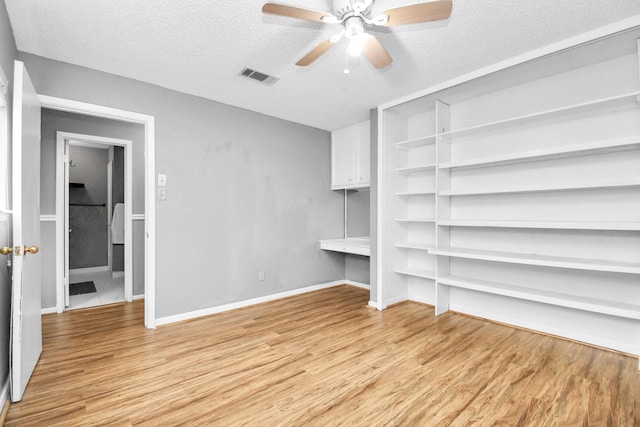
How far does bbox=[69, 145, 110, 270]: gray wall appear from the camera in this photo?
5.61 metres

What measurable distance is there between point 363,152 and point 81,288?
465 cm

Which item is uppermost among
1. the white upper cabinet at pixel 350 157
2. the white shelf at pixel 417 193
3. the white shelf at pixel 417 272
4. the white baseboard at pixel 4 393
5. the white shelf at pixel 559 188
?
the white upper cabinet at pixel 350 157

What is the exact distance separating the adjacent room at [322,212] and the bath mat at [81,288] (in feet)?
0.22

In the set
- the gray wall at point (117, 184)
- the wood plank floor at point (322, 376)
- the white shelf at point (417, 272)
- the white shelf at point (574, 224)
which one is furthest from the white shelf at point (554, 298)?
the gray wall at point (117, 184)

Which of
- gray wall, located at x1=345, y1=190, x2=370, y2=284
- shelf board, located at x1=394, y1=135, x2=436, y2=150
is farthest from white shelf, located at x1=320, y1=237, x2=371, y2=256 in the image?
shelf board, located at x1=394, y1=135, x2=436, y2=150

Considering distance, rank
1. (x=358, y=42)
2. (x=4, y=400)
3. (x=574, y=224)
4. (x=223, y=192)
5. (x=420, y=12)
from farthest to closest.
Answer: (x=223, y=192)
(x=574, y=224)
(x=358, y=42)
(x=4, y=400)
(x=420, y=12)

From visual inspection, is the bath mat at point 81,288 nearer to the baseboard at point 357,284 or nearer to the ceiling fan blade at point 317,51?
the baseboard at point 357,284

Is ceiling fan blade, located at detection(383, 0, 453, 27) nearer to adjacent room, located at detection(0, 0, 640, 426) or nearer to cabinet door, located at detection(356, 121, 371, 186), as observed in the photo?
adjacent room, located at detection(0, 0, 640, 426)

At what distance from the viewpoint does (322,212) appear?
14.8ft

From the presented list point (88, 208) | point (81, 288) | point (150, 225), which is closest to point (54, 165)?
point (150, 225)

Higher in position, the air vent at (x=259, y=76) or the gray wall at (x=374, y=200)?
the air vent at (x=259, y=76)

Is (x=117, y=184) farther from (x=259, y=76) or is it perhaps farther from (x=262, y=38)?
(x=262, y=38)

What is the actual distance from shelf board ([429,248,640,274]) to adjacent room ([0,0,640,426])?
2cm

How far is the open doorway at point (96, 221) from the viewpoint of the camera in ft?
15.7
